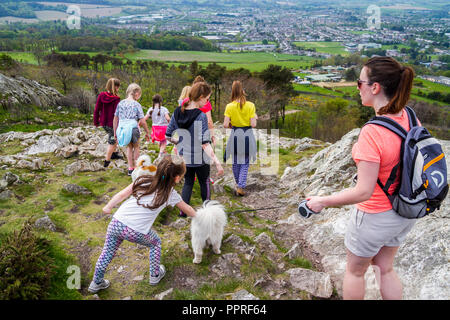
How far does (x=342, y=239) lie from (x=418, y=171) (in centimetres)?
300

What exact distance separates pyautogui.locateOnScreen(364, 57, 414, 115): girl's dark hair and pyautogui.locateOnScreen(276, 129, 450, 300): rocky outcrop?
7.94 feet

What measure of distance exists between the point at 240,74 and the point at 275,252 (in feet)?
130

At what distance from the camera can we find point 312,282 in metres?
4.16

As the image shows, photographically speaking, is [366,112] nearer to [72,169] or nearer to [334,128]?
[334,128]

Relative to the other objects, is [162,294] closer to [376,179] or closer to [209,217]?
[209,217]

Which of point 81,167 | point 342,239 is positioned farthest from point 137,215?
point 81,167

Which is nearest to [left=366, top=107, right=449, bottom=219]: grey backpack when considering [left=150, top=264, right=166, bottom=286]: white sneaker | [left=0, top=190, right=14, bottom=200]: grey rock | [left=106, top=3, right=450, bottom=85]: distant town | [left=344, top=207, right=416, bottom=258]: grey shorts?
[left=344, top=207, right=416, bottom=258]: grey shorts

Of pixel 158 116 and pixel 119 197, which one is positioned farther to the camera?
pixel 158 116

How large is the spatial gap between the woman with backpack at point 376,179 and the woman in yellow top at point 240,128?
4.51 meters

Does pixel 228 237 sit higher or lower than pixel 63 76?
lower

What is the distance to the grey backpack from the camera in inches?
97.0

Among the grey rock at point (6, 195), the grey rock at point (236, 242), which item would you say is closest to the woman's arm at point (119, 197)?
the grey rock at point (236, 242)

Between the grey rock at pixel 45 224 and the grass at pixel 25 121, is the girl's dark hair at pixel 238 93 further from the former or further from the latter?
the grass at pixel 25 121

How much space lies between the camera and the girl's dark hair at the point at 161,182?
3650 millimetres
